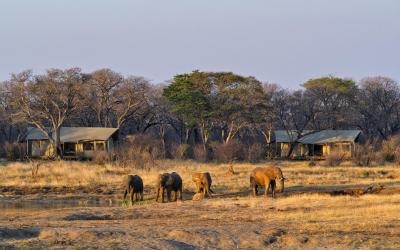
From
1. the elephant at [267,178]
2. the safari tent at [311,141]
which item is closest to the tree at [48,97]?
the safari tent at [311,141]

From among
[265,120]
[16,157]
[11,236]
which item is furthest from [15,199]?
[265,120]

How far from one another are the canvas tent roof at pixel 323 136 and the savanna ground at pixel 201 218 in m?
32.1

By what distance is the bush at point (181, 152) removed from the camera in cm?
5844

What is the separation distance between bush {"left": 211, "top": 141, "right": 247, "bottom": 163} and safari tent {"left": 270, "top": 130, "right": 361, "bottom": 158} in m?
12.3

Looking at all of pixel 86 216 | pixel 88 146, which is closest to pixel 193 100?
pixel 88 146

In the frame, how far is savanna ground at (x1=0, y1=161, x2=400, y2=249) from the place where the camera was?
47.9 ft

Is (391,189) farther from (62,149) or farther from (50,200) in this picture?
(62,149)

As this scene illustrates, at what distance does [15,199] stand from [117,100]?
41.1 m

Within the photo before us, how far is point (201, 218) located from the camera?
20.1 metres

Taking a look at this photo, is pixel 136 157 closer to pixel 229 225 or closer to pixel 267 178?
pixel 267 178

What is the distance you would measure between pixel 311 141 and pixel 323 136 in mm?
1425

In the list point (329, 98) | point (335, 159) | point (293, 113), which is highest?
point (329, 98)

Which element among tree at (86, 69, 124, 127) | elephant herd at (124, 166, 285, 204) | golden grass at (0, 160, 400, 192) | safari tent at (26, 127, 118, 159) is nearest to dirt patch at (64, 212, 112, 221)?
elephant herd at (124, 166, 285, 204)

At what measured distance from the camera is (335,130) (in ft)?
236
